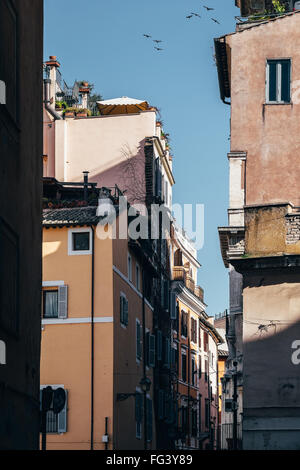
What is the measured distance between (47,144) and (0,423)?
1536 inches

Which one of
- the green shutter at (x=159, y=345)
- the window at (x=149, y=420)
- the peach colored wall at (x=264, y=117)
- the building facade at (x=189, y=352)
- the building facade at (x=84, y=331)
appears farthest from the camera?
the building facade at (x=189, y=352)

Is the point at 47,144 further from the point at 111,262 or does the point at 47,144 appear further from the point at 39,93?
the point at 39,93

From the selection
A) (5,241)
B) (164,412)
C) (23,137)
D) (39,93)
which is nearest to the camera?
(5,241)

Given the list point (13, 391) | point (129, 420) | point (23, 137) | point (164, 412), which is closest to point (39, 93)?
point (23, 137)

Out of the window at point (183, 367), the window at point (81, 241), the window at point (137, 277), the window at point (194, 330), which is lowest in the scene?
the window at point (183, 367)

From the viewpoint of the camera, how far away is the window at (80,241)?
131 feet

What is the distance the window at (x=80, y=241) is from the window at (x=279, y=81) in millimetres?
9197

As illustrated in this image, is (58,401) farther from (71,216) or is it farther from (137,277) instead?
(137,277)

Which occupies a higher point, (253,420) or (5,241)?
(5,241)

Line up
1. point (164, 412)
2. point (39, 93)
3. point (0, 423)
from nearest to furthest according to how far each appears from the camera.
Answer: point (0, 423) → point (39, 93) → point (164, 412)

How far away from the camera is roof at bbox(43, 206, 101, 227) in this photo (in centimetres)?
3956

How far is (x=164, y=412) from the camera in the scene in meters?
51.2

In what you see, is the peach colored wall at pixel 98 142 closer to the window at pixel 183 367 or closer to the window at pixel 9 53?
the window at pixel 183 367

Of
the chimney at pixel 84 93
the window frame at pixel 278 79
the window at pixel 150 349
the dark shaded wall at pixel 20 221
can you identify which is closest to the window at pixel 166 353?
the window at pixel 150 349
